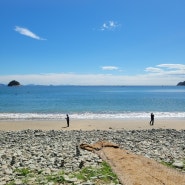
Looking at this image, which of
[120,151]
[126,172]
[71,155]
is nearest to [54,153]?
[71,155]

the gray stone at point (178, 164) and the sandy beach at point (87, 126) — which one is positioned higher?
the gray stone at point (178, 164)

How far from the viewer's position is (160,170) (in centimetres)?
1523

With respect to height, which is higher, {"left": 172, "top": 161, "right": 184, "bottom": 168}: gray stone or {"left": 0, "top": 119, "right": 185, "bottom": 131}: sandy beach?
{"left": 172, "top": 161, "right": 184, "bottom": 168}: gray stone

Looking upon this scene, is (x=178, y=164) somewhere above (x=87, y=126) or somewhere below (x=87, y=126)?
above

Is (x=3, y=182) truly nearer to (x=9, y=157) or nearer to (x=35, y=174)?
(x=35, y=174)

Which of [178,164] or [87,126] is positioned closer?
[178,164]

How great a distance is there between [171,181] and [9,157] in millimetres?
9948

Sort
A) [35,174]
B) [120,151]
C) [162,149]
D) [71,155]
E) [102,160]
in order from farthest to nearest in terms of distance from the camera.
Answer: [162,149], [120,151], [71,155], [102,160], [35,174]

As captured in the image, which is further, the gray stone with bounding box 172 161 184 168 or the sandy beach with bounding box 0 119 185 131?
the sandy beach with bounding box 0 119 185 131

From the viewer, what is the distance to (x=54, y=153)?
19172 millimetres

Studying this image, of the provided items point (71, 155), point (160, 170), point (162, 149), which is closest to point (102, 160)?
point (71, 155)

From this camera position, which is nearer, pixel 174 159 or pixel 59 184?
pixel 59 184

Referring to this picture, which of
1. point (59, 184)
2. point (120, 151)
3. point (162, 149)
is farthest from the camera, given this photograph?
point (162, 149)

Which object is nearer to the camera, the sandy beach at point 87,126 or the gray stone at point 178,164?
the gray stone at point 178,164
